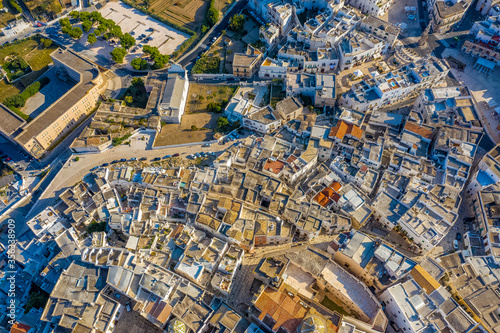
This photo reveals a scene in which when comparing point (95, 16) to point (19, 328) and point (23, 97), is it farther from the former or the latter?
point (19, 328)

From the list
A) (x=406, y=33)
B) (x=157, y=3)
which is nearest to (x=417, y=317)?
(x=406, y=33)

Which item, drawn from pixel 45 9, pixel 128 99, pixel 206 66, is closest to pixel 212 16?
pixel 206 66

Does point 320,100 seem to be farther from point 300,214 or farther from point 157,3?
point 157,3

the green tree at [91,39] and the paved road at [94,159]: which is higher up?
the green tree at [91,39]

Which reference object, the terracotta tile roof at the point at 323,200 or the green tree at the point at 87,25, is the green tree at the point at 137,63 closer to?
the green tree at the point at 87,25

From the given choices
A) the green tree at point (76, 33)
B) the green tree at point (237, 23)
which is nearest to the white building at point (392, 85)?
the green tree at point (237, 23)
